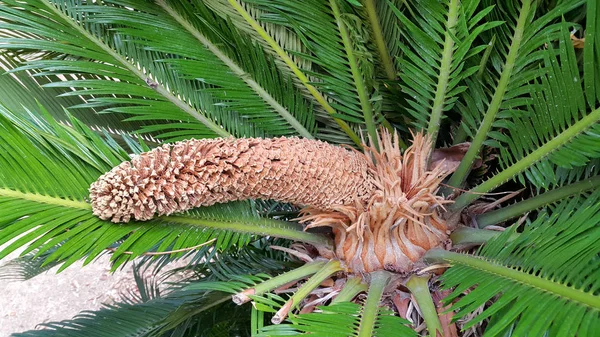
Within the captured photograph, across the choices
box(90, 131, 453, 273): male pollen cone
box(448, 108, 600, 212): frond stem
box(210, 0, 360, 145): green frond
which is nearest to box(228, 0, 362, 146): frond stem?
box(210, 0, 360, 145): green frond

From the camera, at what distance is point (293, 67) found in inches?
42.8

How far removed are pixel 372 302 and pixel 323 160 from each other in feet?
0.79

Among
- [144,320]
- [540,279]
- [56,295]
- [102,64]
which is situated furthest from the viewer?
[56,295]

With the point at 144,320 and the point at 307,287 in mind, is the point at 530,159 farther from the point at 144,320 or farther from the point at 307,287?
the point at 144,320

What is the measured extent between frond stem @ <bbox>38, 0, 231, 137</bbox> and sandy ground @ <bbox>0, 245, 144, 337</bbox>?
1.83 m

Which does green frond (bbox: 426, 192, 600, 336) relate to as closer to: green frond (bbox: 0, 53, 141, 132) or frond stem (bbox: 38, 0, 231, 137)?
frond stem (bbox: 38, 0, 231, 137)

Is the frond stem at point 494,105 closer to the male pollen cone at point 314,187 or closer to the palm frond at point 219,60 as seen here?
the male pollen cone at point 314,187

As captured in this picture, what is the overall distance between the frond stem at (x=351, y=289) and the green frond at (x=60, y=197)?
0.83 ft

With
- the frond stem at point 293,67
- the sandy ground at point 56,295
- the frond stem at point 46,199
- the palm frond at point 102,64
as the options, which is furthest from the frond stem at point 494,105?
the sandy ground at point 56,295

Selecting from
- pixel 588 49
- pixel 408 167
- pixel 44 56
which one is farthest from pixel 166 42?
pixel 588 49

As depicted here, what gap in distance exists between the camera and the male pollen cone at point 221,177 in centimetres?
72

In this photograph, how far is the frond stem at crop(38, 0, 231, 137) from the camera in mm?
1010

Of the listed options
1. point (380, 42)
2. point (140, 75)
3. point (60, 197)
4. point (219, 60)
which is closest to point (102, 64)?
point (140, 75)

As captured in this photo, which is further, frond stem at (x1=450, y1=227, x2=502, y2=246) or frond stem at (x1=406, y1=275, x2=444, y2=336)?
frond stem at (x1=450, y1=227, x2=502, y2=246)
